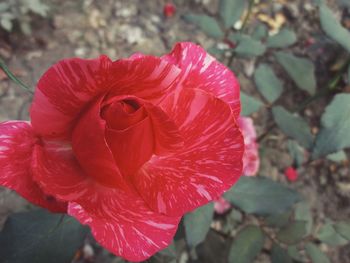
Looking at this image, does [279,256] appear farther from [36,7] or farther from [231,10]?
[36,7]

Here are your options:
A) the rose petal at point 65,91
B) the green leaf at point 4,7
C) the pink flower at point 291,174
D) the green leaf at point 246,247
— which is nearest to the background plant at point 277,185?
the green leaf at point 246,247

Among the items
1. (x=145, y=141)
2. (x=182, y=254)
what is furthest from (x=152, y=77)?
(x=182, y=254)

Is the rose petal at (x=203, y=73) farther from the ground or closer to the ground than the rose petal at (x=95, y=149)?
farther from the ground

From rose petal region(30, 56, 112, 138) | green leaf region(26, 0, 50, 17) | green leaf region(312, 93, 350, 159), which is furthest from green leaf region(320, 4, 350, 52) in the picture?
green leaf region(26, 0, 50, 17)

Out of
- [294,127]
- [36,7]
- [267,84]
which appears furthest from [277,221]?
[36,7]

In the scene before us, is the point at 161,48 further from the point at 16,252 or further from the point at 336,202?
the point at 16,252

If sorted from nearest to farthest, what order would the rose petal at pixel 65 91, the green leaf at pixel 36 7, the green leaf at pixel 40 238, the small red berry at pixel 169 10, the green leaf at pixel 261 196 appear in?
the rose petal at pixel 65 91 → the green leaf at pixel 40 238 → the green leaf at pixel 261 196 → the green leaf at pixel 36 7 → the small red berry at pixel 169 10

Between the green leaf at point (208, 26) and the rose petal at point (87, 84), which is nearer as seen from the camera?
the rose petal at point (87, 84)

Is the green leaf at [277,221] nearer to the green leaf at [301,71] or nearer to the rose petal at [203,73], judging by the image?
the green leaf at [301,71]
